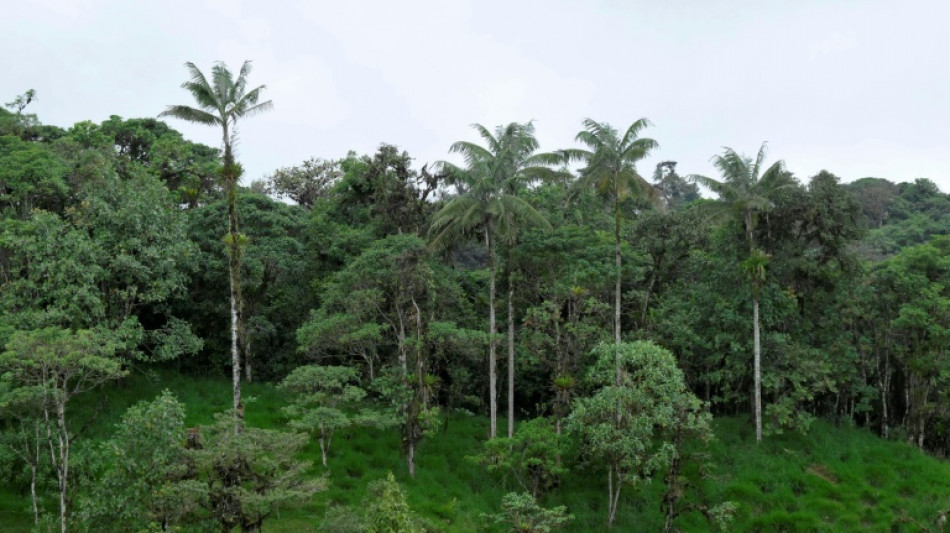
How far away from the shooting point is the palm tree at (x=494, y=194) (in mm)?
22625

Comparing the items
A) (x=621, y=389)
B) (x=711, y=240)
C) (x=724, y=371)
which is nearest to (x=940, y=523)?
(x=724, y=371)

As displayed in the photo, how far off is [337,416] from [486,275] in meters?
11.4

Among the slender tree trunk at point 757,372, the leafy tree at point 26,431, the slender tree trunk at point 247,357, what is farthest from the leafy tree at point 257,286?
the slender tree trunk at point 757,372

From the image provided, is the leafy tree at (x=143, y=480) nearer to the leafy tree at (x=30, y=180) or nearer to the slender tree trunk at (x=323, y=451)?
the slender tree trunk at (x=323, y=451)

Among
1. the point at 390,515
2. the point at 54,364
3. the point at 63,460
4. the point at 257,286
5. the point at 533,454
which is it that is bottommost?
the point at 533,454

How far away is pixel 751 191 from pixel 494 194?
34.1 feet

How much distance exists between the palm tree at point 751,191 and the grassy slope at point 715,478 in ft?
7.46

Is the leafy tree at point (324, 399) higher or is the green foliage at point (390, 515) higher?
the leafy tree at point (324, 399)

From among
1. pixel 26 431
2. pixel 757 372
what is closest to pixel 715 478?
pixel 757 372

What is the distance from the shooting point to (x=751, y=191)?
2559 cm

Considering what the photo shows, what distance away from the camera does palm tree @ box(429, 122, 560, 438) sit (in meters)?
22.6

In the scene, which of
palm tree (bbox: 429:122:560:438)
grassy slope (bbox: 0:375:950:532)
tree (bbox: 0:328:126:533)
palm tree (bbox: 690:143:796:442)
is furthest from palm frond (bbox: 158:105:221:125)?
palm tree (bbox: 690:143:796:442)

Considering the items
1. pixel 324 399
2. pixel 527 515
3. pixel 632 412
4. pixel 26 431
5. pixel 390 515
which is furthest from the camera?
pixel 324 399

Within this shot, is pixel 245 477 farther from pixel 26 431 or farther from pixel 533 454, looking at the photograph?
pixel 533 454
